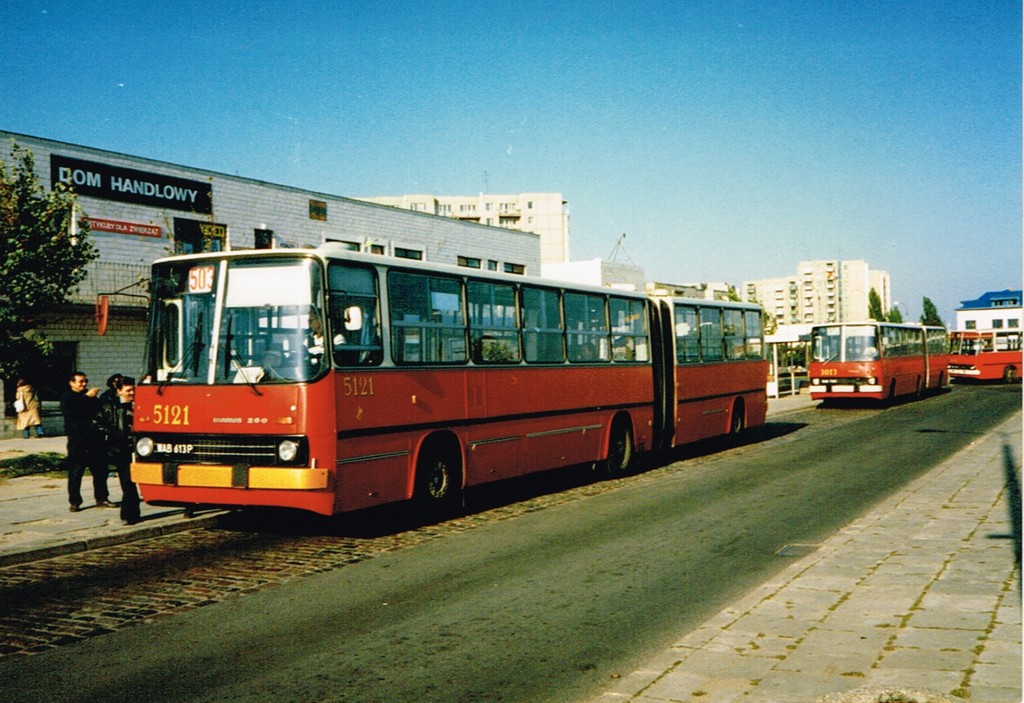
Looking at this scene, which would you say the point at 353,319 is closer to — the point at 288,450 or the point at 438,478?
the point at 288,450

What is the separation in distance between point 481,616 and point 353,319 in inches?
157

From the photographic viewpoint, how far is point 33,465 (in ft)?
58.1

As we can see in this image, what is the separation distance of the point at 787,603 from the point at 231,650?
12.6ft

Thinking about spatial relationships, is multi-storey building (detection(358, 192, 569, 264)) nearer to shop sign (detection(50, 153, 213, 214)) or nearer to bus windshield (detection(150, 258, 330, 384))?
shop sign (detection(50, 153, 213, 214))

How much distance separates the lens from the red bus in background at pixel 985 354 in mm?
50844

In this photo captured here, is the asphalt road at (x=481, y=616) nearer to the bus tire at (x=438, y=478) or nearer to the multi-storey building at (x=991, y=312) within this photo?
the bus tire at (x=438, y=478)

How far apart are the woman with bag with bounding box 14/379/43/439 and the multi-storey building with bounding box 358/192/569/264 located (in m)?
123

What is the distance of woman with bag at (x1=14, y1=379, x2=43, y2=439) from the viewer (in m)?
23.5

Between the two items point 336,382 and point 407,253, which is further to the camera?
point 407,253

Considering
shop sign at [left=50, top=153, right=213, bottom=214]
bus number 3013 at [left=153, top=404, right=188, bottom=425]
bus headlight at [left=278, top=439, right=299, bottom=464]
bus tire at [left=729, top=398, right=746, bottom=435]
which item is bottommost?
bus tire at [left=729, top=398, right=746, bottom=435]

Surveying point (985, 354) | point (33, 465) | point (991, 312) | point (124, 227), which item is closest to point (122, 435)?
point (33, 465)

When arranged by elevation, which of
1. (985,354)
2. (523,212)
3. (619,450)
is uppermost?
(523,212)

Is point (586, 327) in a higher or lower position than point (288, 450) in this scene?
higher

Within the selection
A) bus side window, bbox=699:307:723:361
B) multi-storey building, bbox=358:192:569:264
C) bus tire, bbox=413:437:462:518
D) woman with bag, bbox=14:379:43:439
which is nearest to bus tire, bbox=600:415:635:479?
bus side window, bbox=699:307:723:361
